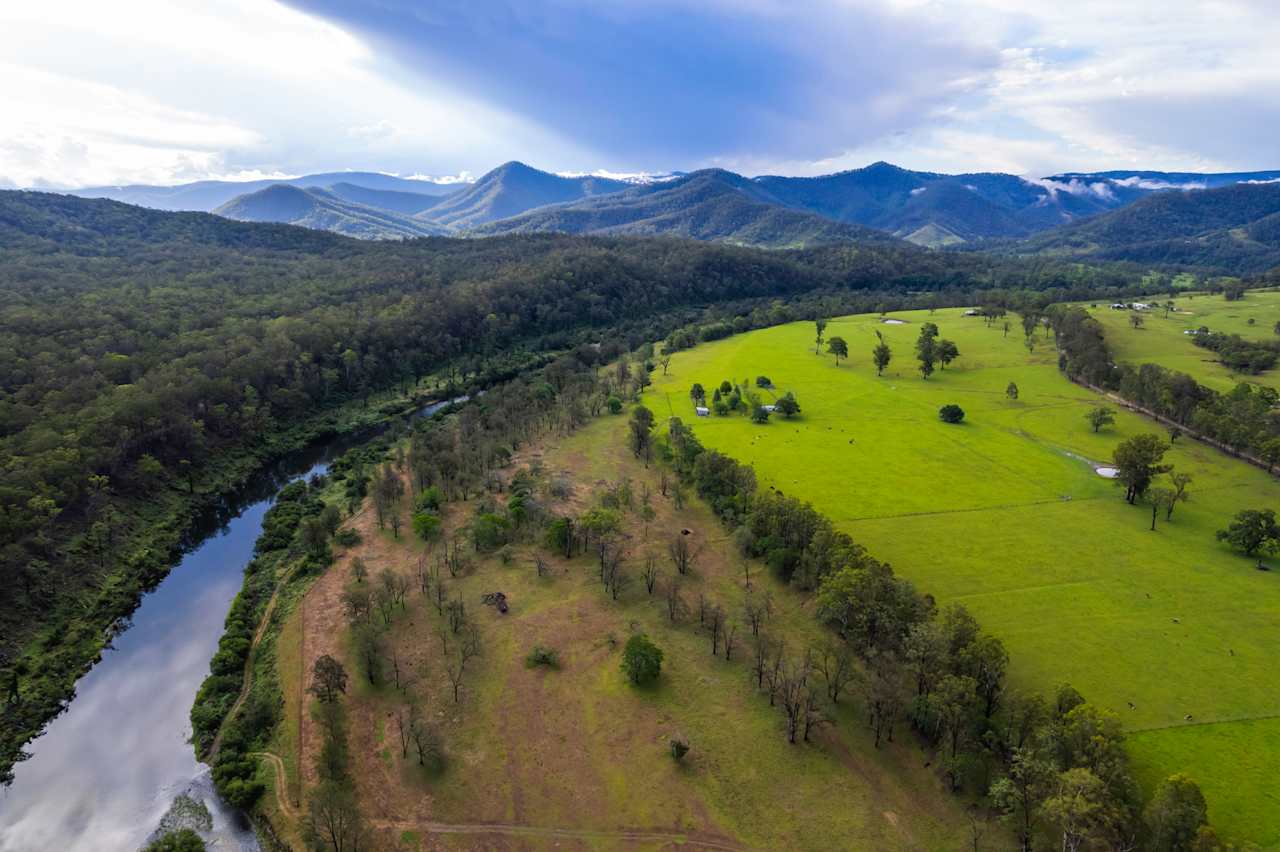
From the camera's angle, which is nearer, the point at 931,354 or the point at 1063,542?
the point at 1063,542

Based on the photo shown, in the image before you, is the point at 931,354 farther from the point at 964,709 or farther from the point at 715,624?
the point at 964,709

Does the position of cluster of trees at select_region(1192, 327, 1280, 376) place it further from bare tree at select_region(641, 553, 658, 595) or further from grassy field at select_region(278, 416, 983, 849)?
bare tree at select_region(641, 553, 658, 595)

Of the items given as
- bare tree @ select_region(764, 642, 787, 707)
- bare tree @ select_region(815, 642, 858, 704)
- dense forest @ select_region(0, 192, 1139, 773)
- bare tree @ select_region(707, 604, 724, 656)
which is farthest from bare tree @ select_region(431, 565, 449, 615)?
bare tree @ select_region(815, 642, 858, 704)

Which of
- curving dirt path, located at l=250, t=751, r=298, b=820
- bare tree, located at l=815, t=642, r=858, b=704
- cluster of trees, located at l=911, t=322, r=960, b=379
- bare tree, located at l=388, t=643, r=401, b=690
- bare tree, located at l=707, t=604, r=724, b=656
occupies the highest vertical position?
cluster of trees, located at l=911, t=322, r=960, b=379

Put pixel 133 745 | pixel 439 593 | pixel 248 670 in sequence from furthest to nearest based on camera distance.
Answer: pixel 439 593, pixel 248 670, pixel 133 745

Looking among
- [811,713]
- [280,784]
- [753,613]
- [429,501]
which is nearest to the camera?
[280,784]

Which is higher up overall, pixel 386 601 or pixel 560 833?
pixel 560 833

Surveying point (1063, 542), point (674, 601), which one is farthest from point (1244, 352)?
point (674, 601)

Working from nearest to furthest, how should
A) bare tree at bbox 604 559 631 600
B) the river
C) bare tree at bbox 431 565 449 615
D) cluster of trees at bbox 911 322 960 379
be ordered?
the river
bare tree at bbox 431 565 449 615
bare tree at bbox 604 559 631 600
cluster of trees at bbox 911 322 960 379
